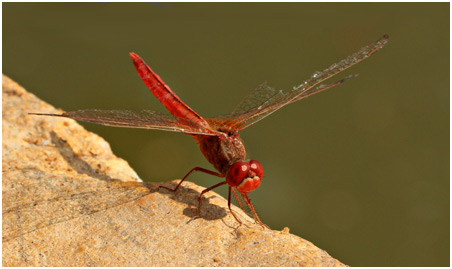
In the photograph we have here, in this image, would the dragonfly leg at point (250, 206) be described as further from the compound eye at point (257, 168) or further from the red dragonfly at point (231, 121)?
the compound eye at point (257, 168)

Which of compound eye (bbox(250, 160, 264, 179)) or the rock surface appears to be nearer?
the rock surface

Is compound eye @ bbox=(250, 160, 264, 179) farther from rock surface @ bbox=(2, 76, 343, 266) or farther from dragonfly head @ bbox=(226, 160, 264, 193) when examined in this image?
rock surface @ bbox=(2, 76, 343, 266)

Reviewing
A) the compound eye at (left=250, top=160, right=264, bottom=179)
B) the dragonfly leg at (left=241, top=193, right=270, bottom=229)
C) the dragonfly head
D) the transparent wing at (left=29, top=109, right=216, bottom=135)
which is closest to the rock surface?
the dragonfly leg at (left=241, top=193, right=270, bottom=229)

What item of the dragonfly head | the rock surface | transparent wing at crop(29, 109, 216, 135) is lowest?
the rock surface

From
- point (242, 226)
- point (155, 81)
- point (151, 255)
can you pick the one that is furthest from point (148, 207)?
point (155, 81)

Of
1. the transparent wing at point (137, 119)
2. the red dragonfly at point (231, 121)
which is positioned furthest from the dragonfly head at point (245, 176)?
the transparent wing at point (137, 119)

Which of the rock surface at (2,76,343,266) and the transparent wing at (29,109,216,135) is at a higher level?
the transparent wing at (29,109,216,135)

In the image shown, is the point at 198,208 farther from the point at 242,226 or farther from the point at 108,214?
the point at 108,214
